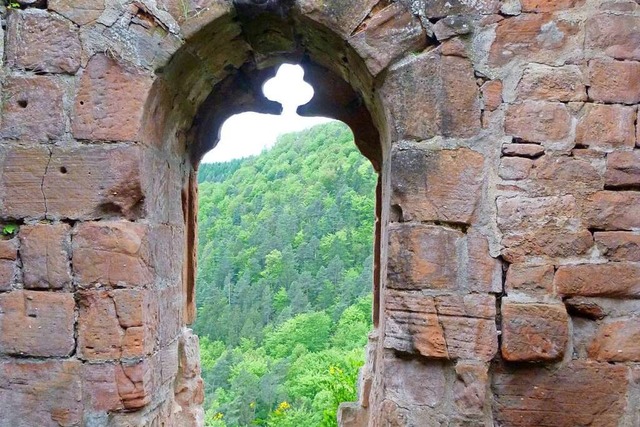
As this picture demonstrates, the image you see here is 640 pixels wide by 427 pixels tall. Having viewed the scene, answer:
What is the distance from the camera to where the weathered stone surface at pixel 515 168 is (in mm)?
2461

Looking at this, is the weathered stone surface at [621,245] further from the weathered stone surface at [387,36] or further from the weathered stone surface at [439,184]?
the weathered stone surface at [387,36]

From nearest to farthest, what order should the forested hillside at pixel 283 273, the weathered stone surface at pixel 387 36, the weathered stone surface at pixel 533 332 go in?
1. the weathered stone surface at pixel 533 332
2. the weathered stone surface at pixel 387 36
3. the forested hillside at pixel 283 273

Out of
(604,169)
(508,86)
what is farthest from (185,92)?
(604,169)

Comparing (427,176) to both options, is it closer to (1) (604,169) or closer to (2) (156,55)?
(1) (604,169)

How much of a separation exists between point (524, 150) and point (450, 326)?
810mm

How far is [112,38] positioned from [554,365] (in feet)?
7.76

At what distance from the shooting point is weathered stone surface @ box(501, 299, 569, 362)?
2.41 meters

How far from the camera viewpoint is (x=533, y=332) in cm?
242

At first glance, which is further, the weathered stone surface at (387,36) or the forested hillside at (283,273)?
the forested hillside at (283,273)

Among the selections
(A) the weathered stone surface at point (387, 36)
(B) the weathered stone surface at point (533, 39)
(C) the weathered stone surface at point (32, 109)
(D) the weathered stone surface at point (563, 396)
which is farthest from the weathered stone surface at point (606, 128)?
(C) the weathered stone surface at point (32, 109)

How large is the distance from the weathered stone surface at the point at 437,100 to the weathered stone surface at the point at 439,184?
95 mm

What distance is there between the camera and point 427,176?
2.47 m

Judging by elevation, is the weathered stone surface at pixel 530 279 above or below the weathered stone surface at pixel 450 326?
above

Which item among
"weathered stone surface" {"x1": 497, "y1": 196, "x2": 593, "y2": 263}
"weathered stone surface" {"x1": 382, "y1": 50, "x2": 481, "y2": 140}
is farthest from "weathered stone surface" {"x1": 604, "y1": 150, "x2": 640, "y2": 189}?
"weathered stone surface" {"x1": 382, "y1": 50, "x2": 481, "y2": 140}
